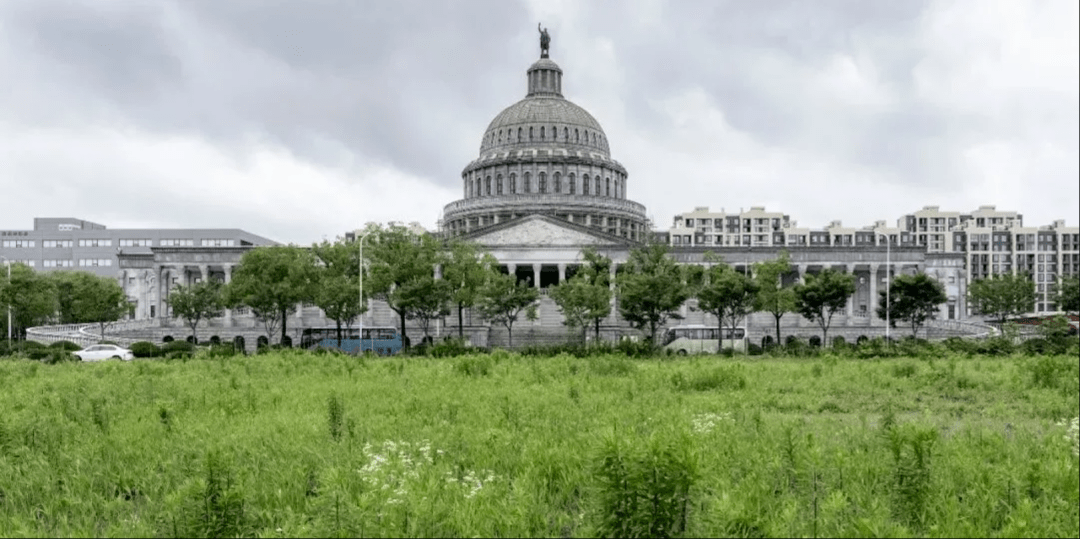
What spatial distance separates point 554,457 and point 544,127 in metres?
109

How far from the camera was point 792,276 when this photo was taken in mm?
97125

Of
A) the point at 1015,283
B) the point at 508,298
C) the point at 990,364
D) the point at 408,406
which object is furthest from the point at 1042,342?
the point at 1015,283

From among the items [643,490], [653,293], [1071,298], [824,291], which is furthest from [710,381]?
[1071,298]

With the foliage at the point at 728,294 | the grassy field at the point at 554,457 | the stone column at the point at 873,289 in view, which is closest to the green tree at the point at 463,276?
the foliage at the point at 728,294

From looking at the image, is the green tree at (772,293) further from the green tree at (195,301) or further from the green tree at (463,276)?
the green tree at (195,301)

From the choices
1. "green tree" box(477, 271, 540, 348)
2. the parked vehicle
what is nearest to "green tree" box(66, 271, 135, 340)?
"green tree" box(477, 271, 540, 348)

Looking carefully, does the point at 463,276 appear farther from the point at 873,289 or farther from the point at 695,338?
the point at 873,289

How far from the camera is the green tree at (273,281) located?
59.1 meters

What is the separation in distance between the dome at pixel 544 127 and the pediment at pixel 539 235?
27.4m

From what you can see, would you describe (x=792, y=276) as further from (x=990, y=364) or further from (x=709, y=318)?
(x=990, y=364)

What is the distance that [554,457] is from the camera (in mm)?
11023

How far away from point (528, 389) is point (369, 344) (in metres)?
46.1

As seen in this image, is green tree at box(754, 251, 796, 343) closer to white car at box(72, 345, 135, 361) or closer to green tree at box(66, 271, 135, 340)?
white car at box(72, 345, 135, 361)

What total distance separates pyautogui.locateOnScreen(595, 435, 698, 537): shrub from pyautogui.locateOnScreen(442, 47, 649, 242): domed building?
10133 centimetres
